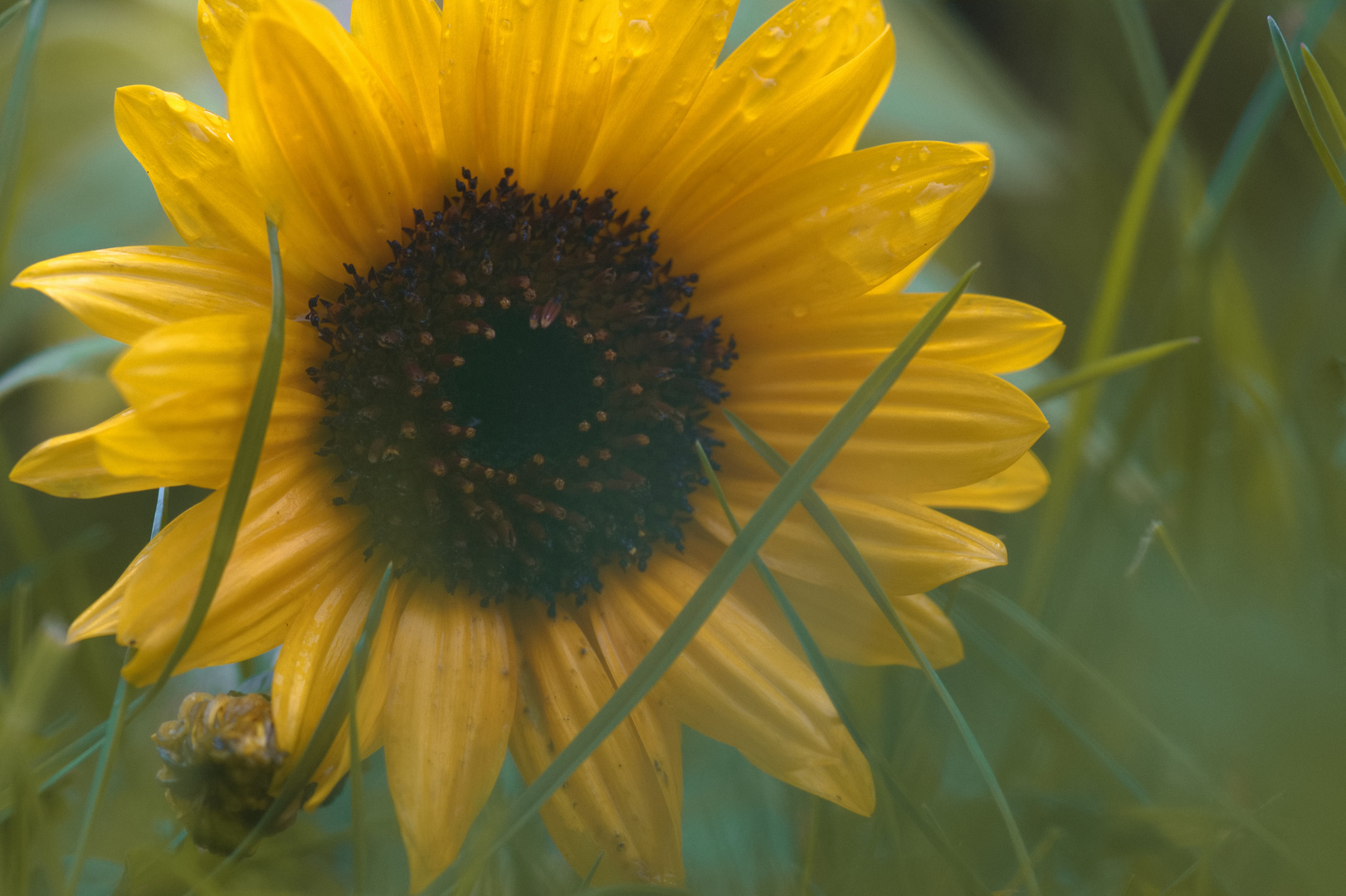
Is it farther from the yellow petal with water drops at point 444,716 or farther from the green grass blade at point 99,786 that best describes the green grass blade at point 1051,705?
the green grass blade at point 99,786

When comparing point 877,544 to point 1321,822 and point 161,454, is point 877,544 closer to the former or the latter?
point 1321,822

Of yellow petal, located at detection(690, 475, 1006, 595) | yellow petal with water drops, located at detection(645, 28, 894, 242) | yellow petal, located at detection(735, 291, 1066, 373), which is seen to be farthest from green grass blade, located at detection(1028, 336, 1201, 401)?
yellow petal with water drops, located at detection(645, 28, 894, 242)

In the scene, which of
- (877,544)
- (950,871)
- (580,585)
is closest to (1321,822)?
(950,871)

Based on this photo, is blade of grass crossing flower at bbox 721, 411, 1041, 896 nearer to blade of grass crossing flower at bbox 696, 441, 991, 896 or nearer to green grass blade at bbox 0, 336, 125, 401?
blade of grass crossing flower at bbox 696, 441, 991, 896

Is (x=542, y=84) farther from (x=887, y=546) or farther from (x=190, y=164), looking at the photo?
(x=887, y=546)

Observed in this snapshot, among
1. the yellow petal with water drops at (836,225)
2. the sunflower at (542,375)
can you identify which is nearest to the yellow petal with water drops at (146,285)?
the sunflower at (542,375)

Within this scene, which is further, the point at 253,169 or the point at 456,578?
the point at 456,578

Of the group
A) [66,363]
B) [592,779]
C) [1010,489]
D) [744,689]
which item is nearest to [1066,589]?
[1010,489]
